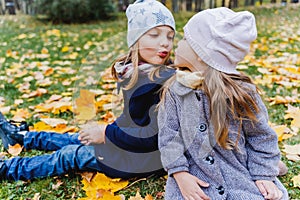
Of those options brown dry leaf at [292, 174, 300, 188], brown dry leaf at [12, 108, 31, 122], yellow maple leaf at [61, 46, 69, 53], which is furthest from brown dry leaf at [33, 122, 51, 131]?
yellow maple leaf at [61, 46, 69, 53]

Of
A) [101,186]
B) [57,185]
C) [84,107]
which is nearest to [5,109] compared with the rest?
[84,107]

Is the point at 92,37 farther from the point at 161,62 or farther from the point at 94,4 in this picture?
the point at 161,62

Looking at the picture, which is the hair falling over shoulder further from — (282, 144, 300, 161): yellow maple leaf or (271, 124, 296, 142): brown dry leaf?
(271, 124, 296, 142): brown dry leaf

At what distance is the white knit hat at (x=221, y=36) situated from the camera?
4.93 feet

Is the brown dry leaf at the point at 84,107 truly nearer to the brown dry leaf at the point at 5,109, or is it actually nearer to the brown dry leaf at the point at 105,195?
the brown dry leaf at the point at 105,195

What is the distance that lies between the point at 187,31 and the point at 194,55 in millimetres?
→ 101

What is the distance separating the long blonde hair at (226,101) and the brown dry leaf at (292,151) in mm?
774

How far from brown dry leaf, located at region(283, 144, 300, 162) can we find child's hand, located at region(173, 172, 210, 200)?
86 cm

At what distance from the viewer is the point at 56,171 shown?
2137 mm

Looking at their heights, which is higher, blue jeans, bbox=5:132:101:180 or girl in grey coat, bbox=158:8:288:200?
girl in grey coat, bbox=158:8:288:200

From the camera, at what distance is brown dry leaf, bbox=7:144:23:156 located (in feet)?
7.91

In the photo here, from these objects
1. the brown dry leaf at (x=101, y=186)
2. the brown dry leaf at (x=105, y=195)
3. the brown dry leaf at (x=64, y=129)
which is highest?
the brown dry leaf at (x=105, y=195)

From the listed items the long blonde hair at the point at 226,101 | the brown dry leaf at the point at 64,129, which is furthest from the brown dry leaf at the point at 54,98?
the long blonde hair at the point at 226,101

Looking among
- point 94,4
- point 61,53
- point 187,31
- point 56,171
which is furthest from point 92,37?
point 187,31
